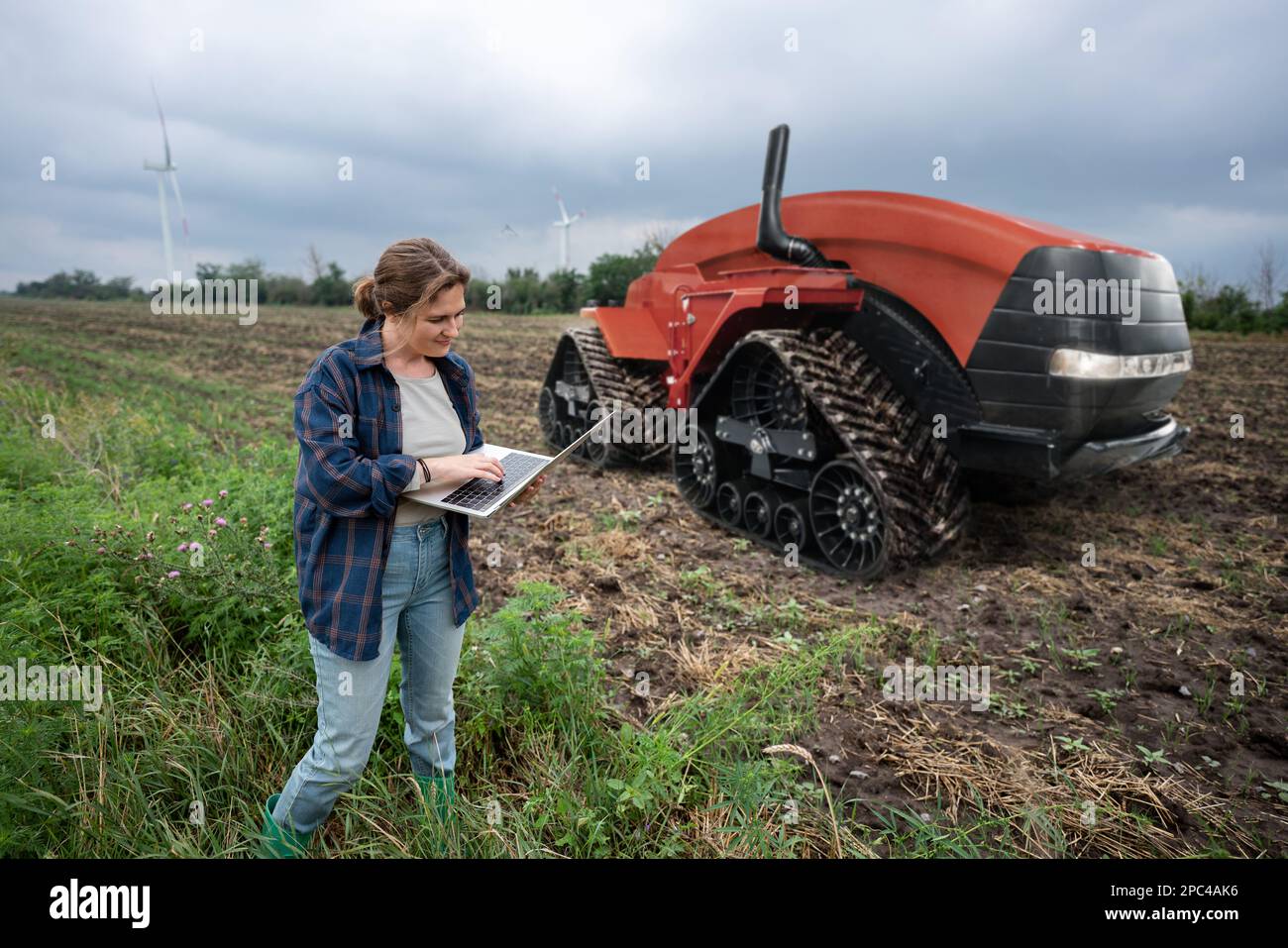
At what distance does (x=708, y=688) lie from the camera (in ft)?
10.7

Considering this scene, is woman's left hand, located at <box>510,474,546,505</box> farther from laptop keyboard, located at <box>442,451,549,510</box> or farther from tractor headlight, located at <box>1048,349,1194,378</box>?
tractor headlight, located at <box>1048,349,1194,378</box>

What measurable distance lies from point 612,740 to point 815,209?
3921 millimetres

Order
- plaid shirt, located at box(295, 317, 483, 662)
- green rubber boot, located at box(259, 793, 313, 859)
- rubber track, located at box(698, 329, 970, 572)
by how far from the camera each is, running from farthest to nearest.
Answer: rubber track, located at box(698, 329, 970, 572) → green rubber boot, located at box(259, 793, 313, 859) → plaid shirt, located at box(295, 317, 483, 662)

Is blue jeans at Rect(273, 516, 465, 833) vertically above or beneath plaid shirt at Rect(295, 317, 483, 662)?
beneath

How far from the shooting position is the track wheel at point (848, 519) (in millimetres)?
4523

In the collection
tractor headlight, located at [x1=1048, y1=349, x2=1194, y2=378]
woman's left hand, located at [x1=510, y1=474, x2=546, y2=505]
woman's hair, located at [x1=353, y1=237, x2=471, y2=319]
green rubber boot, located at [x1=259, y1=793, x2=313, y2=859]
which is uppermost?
woman's hair, located at [x1=353, y1=237, x2=471, y2=319]

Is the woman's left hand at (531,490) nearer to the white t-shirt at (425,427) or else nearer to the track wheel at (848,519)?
the white t-shirt at (425,427)

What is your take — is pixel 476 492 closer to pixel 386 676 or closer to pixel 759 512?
pixel 386 676

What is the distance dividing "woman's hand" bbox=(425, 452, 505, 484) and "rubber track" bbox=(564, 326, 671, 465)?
15.7 feet

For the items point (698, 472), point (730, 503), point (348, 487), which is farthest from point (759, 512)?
point (348, 487)

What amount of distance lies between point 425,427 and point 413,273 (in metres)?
0.41

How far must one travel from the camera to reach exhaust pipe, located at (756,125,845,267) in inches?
214

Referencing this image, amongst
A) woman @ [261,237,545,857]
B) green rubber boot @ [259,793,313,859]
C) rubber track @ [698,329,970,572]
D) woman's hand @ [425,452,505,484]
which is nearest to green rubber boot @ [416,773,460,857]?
woman @ [261,237,545,857]
